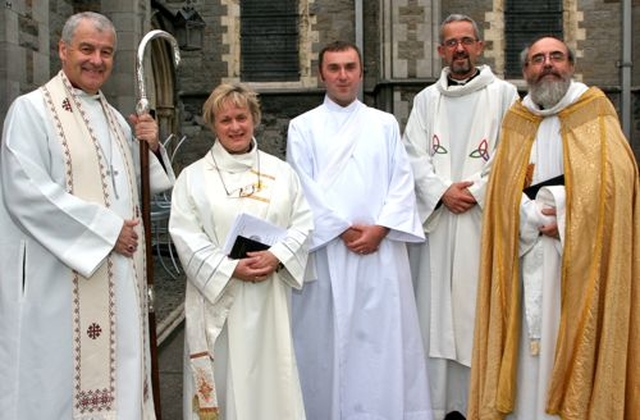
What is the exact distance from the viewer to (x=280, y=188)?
3.35 metres

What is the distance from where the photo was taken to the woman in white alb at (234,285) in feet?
10.5

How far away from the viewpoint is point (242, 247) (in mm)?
3234

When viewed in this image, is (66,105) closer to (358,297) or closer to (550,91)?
(358,297)

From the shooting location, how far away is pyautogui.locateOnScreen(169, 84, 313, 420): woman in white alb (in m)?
3.19

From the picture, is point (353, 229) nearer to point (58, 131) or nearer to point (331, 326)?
point (331, 326)

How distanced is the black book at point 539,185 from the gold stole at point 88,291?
71.5 inches

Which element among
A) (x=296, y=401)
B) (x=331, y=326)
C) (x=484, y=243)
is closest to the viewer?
(x=296, y=401)

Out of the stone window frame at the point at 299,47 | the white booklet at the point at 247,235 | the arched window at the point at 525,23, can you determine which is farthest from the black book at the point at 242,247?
the arched window at the point at 525,23

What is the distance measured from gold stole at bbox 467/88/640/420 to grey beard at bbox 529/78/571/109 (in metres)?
0.07

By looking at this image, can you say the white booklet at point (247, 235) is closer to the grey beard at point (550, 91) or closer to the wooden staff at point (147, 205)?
the wooden staff at point (147, 205)

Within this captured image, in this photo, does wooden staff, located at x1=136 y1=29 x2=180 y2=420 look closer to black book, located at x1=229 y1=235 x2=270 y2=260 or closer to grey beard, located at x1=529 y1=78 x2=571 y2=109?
black book, located at x1=229 y1=235 x2=270 y2=260

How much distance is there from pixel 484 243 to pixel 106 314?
169 centimetres

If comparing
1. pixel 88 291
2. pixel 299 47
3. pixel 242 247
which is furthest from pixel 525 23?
pixel 88 291

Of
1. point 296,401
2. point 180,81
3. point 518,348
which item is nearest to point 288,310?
point 296,401
